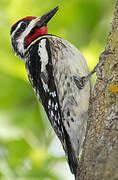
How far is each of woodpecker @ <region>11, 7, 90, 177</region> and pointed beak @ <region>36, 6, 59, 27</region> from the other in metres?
0.37

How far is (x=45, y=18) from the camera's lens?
3.69 metres

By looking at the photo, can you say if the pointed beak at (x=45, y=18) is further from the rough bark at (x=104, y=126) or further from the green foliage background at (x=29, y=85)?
the rough bark at (x=104, y=126)

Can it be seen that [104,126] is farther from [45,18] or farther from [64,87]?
[45,18]

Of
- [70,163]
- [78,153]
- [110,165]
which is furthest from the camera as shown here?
[78,153]

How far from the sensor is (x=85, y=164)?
2.17 meters

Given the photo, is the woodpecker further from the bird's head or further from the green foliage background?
the bird's head

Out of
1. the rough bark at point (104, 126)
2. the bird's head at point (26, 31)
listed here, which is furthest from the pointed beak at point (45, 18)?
the rough bark at point (104, 126)

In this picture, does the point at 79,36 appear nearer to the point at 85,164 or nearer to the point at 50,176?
the point at 50,176

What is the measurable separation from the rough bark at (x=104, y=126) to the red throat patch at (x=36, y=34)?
1.52 metres

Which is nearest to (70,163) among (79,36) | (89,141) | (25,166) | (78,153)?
(78,153)

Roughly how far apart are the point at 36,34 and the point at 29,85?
616 mm

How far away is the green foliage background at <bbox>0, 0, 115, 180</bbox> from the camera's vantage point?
344 cm

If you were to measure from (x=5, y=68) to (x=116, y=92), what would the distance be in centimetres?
161

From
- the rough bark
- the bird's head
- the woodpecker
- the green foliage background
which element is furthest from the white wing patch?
the rough bark
